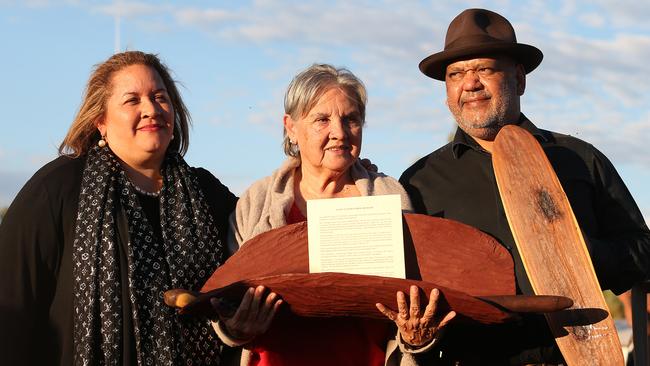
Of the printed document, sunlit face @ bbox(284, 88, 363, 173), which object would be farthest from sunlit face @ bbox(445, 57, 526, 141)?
the printed document

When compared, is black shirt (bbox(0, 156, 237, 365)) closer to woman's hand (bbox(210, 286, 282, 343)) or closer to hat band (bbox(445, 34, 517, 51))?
woman's hand (bbox(210, 286, 282, 343))

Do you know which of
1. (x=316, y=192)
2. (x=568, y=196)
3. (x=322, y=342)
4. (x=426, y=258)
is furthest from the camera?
(x=568, y=196)

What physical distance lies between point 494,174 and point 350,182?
64 cm

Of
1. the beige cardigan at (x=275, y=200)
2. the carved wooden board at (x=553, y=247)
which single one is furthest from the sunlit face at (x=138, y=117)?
the carved wooden board at (x=553, y=247)

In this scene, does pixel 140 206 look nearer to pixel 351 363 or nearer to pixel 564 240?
pixel 351 363

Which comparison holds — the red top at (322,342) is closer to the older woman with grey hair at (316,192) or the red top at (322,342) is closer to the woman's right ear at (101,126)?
the older woman with grey hair at (316,192)

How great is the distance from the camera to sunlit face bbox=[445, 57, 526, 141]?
450 cm

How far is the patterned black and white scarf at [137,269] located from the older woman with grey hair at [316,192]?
0.21 meters

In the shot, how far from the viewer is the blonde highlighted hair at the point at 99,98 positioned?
4.51m

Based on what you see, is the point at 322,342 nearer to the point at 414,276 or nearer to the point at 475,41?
the point at 414,276

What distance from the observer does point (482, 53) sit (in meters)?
4.55

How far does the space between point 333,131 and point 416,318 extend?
0.91m

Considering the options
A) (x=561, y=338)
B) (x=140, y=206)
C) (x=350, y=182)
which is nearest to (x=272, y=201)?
(x=350, y=182)

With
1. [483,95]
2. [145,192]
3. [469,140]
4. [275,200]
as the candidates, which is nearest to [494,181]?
[469,140]
